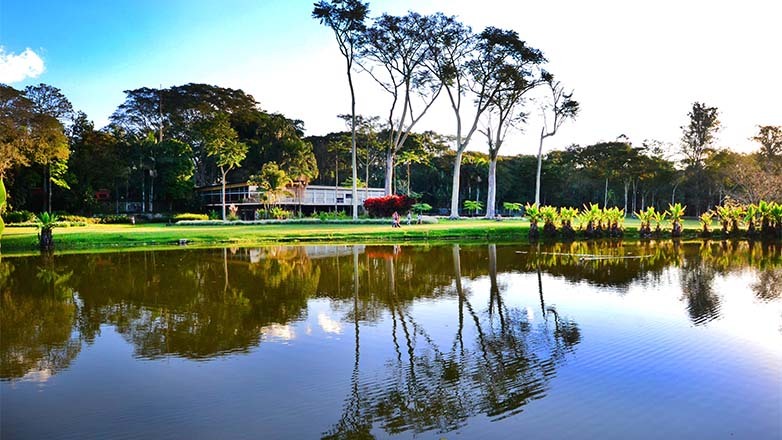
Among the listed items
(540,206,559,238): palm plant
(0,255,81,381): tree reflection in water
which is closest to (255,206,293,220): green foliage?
(540,206,559,238): palm plant

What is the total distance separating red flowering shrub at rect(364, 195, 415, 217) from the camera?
36.4 meters

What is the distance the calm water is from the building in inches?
1267

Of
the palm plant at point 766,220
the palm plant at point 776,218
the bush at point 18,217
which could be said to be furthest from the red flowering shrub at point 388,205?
the bush at point 18,217

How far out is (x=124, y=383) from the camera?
586 centimetres

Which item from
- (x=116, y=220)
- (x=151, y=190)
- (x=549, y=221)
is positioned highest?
(x=151, y=190)

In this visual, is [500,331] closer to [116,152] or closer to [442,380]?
[442,380]

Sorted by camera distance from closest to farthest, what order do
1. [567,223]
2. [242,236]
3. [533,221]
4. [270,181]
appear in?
[242,236]
[533,221]
[567,223]
[270,181]

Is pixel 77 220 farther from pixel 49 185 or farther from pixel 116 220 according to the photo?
pixel 49 185

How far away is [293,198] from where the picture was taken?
45969mm

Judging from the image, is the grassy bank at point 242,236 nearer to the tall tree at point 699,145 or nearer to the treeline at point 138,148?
the treeline at point 138,148

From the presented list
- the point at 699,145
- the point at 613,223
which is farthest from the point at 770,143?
the point at 613,223

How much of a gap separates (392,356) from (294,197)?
3981 centimetres

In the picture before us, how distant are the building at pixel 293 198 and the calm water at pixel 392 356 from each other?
106ft

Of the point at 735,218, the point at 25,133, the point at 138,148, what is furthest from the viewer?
the point at 138,148
